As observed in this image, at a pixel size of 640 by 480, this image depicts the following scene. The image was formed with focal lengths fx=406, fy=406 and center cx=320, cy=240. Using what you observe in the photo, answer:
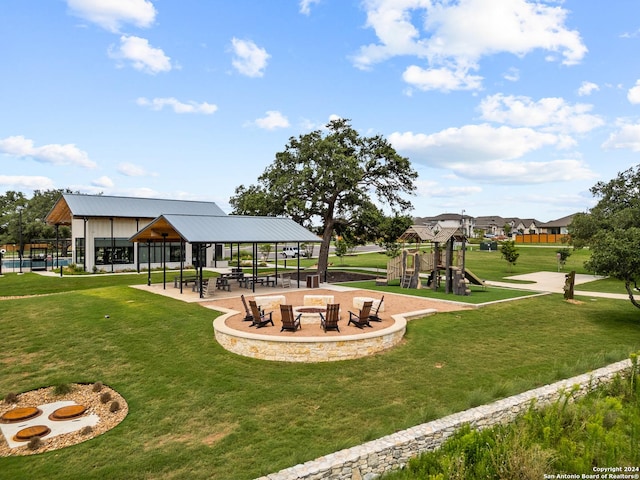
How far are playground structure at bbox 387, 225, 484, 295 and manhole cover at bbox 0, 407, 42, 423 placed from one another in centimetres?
1754

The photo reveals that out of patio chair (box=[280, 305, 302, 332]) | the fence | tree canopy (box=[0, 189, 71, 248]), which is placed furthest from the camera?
the fence

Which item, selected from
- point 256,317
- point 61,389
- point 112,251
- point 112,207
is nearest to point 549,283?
point 256,317

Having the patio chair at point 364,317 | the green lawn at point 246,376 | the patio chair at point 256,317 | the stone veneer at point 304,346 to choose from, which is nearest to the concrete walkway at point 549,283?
the green lawn at point 246,376

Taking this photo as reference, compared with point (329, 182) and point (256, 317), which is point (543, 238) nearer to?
point (329, 182)

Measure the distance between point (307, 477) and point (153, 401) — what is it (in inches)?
197

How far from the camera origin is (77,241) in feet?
108

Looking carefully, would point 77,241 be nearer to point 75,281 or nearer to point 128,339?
point 75,281

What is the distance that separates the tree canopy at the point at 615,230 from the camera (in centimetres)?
1401

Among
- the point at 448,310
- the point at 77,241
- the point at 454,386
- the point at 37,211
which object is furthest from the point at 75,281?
the point at 37,211

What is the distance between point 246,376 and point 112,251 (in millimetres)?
27832

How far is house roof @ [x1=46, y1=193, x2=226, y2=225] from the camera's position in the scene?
3228 centimetres

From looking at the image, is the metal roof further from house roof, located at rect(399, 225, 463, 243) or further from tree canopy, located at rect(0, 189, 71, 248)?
tree canopy, located at rect(0, 189, 71, 248)

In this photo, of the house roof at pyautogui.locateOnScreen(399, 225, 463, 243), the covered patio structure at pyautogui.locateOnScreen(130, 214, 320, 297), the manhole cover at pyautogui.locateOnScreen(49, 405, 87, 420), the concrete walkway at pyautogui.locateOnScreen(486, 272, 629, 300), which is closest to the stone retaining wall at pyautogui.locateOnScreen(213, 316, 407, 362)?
the manhole cover at pyautogui.locateOnScreen(49, 405, 87, 420)

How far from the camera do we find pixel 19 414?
8391mm
